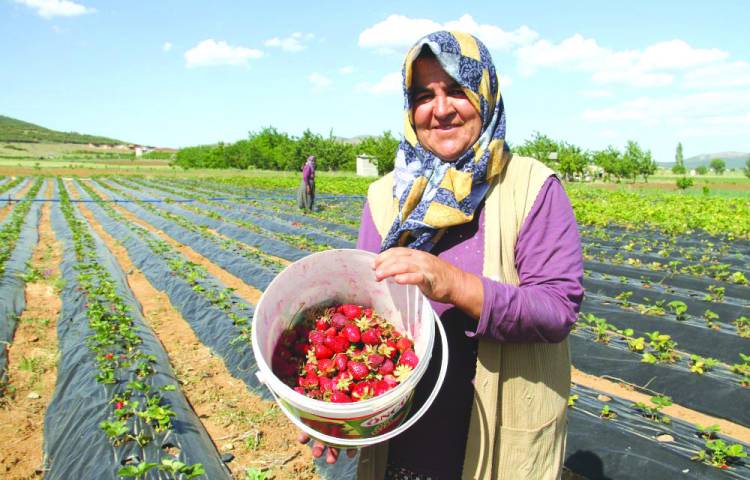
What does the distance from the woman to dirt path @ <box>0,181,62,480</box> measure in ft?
9.26

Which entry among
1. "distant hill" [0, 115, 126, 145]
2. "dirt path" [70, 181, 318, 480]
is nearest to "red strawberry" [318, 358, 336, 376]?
"dirt path" [70, 181, 318, 480]

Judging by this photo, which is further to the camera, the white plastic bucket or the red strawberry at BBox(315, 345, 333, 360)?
the red strawberry at BBox(315, 345, 333, 360)

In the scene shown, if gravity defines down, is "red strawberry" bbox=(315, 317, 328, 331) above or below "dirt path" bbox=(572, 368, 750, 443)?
above

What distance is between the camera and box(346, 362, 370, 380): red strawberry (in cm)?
129

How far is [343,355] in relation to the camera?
4.42ft

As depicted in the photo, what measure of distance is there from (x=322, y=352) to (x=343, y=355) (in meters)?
0.06

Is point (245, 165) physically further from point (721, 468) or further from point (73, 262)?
point (721, 468)

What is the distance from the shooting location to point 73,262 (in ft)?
27.0

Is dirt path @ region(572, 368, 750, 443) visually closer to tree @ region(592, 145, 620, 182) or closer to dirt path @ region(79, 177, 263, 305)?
dirt path @ region(79, 177, 263, 305)

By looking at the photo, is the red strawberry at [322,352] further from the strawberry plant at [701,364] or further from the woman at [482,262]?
the strawberry plant at [701,364]

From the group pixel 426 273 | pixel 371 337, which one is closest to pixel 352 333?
pixel 371 337

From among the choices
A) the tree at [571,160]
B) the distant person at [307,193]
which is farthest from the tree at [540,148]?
the distant person at [307,193]

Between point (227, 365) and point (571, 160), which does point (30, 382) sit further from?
point (571, 160)

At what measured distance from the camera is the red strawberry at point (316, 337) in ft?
4.62
